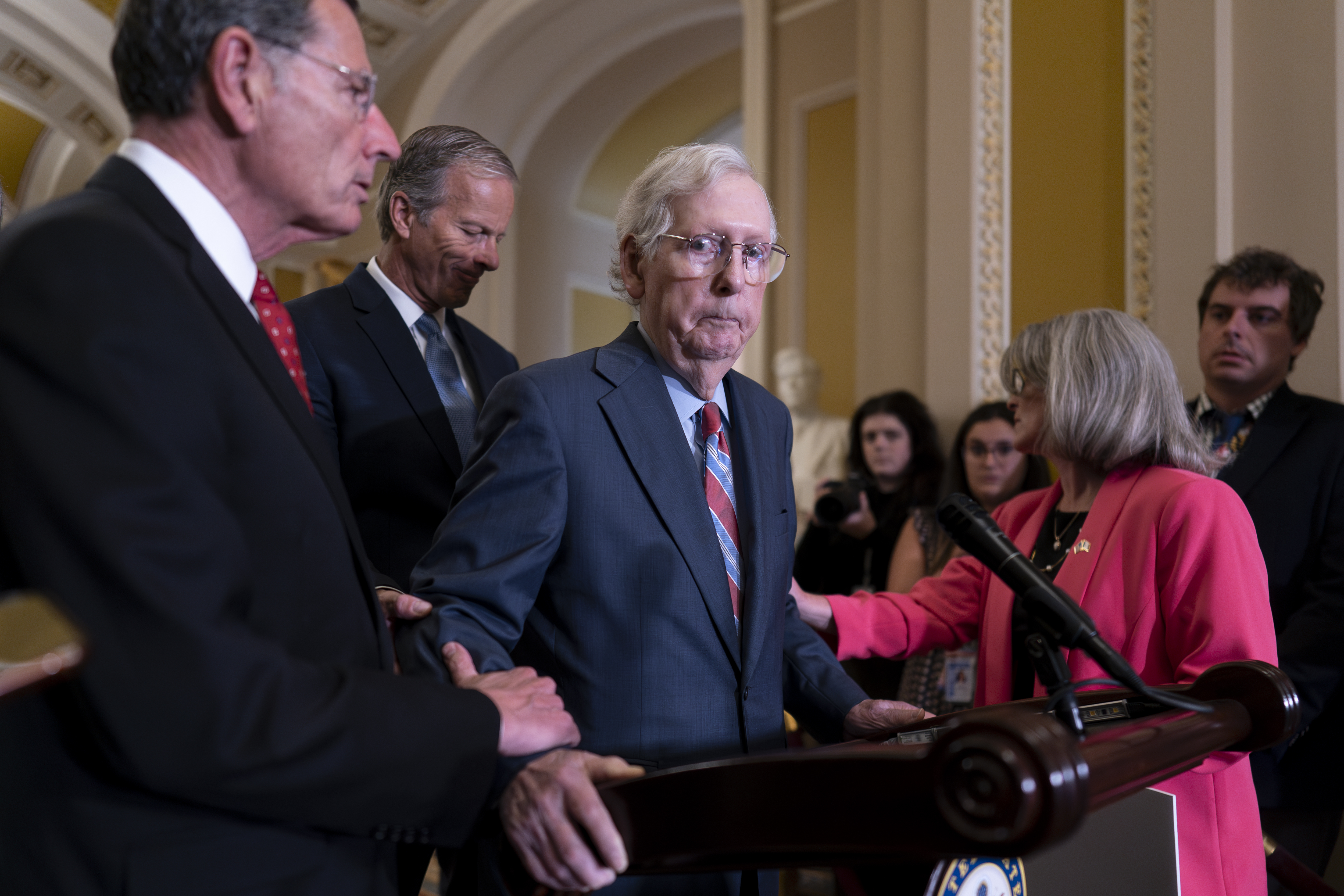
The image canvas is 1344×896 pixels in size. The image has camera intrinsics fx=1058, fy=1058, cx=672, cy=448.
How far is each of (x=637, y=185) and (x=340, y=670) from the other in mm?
1041

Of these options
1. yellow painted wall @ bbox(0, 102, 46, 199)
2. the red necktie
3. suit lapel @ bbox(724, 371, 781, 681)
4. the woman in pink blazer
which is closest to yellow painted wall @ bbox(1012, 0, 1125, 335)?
the woman in pink blazer

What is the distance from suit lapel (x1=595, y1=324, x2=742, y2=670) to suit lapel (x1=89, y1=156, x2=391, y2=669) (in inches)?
21.4

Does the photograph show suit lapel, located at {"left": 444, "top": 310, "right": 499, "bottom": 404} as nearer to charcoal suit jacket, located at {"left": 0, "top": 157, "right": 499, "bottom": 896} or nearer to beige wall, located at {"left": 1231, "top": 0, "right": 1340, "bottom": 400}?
charcoal suit jacket, located at {"left": 0, "top": 157, "right": 499, "bottom": 896}

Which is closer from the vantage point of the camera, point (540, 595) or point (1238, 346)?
point (540, 595)

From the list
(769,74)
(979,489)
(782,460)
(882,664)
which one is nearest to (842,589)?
(882,664)

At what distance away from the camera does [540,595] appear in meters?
1.47

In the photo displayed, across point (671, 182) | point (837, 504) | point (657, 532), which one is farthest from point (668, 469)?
point (837, 504)

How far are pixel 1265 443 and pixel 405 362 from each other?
2.14m

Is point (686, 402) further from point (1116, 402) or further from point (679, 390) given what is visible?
point (1116, 402)

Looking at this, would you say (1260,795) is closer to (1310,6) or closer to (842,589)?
(842,589)

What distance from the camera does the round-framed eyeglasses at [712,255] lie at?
1612 millimetres

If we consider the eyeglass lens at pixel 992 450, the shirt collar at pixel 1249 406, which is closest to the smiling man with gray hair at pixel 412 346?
the shirt collar at pixel 1249 406

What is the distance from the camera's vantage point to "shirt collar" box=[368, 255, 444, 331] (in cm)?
208

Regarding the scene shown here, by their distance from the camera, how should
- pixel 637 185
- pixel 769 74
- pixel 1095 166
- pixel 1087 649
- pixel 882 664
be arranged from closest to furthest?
pixel 1087 649 → pixel 637 185 → pixel 882 664 → pixel 1095 166 → pixel 769 74
